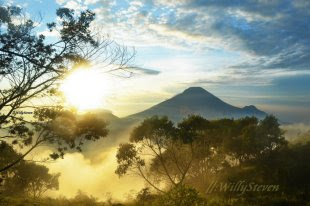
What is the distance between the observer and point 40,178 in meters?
65.2

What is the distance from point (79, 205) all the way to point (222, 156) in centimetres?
2802

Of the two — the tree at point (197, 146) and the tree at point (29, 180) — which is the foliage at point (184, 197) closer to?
the tree at point (197, 146)

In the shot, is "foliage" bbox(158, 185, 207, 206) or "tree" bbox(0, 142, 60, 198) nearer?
"foliage" bbox(158, 185, 207, 206)

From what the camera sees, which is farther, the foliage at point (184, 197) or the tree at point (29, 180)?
the tree at point (29, 180)

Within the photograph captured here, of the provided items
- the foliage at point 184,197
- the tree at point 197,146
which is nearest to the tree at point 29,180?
the tree at point 197,146

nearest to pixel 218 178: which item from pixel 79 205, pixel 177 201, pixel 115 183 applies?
pixel 79 205

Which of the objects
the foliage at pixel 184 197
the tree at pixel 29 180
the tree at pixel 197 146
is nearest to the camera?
the foliage at pixel 184 197

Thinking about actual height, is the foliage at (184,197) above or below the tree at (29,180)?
above

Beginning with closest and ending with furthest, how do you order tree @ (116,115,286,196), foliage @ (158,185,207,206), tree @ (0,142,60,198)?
1. foliage @ (158,185,207,206)
2. tree @ (116,115,286,196)
3. tree @ (0,142,60,198)

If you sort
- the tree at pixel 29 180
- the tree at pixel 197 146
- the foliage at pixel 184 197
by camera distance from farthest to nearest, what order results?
the tree at pixel 29 180 < the tree at pixel 197 146 < the foliage at pixel 184 197

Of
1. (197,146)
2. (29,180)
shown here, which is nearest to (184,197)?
(197,146)

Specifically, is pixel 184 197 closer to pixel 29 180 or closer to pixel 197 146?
pixel 197 146

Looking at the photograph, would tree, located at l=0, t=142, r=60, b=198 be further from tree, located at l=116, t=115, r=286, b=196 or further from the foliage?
the foliage

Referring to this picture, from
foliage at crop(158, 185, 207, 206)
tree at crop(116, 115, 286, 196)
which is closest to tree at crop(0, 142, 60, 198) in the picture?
tree at crop(116, 115, 286, 196)
